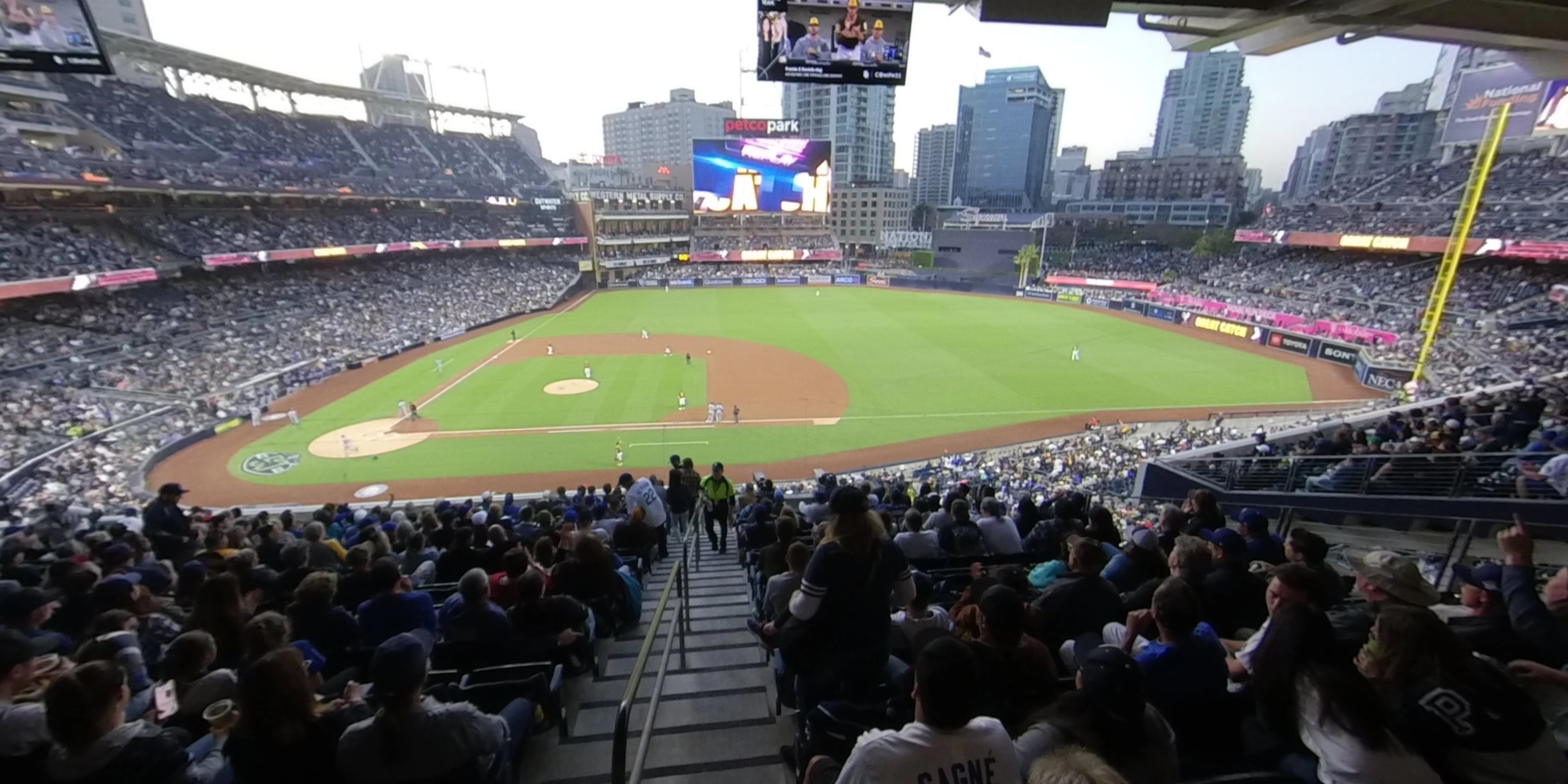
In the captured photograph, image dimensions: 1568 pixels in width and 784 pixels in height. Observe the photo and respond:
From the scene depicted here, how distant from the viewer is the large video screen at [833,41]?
31.9 ft

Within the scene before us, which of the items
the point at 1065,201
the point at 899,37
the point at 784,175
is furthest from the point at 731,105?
the point at 899,37

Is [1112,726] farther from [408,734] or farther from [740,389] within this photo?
[740,389]

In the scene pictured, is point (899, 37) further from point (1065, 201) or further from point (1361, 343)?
point (1065, 201)

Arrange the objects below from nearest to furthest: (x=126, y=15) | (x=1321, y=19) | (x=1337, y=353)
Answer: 1. (x=1321, y=19)
2. (x=1337, y=353)
3. (x=126, y=15)

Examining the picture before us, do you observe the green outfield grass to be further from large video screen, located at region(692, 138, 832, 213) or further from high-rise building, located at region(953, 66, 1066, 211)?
high-rise building, located at region(953, 66, 1066, 211)

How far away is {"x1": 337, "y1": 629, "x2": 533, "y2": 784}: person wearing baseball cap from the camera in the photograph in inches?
109

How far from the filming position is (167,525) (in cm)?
929

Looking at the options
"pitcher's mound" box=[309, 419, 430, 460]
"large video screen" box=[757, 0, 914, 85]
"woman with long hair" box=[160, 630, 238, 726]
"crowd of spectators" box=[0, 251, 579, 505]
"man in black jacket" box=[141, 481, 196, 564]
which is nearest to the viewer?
"woman with long hair" box=[160, 630, 238, 726]

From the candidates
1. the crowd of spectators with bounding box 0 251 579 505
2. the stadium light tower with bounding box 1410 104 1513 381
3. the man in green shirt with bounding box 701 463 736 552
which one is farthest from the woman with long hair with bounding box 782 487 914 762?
the stadium light tower with bounding box 1410 104 1513 381

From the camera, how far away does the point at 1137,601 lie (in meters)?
4.41

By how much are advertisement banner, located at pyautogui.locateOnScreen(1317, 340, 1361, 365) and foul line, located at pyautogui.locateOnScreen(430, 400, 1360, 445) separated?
29.1ft

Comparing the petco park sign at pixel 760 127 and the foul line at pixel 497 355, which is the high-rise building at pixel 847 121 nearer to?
the petco park sign at pixel 760 127

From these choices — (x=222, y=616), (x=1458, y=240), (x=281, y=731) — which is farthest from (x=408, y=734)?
(x=1458, y=240)

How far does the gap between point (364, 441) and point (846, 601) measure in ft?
87.4
